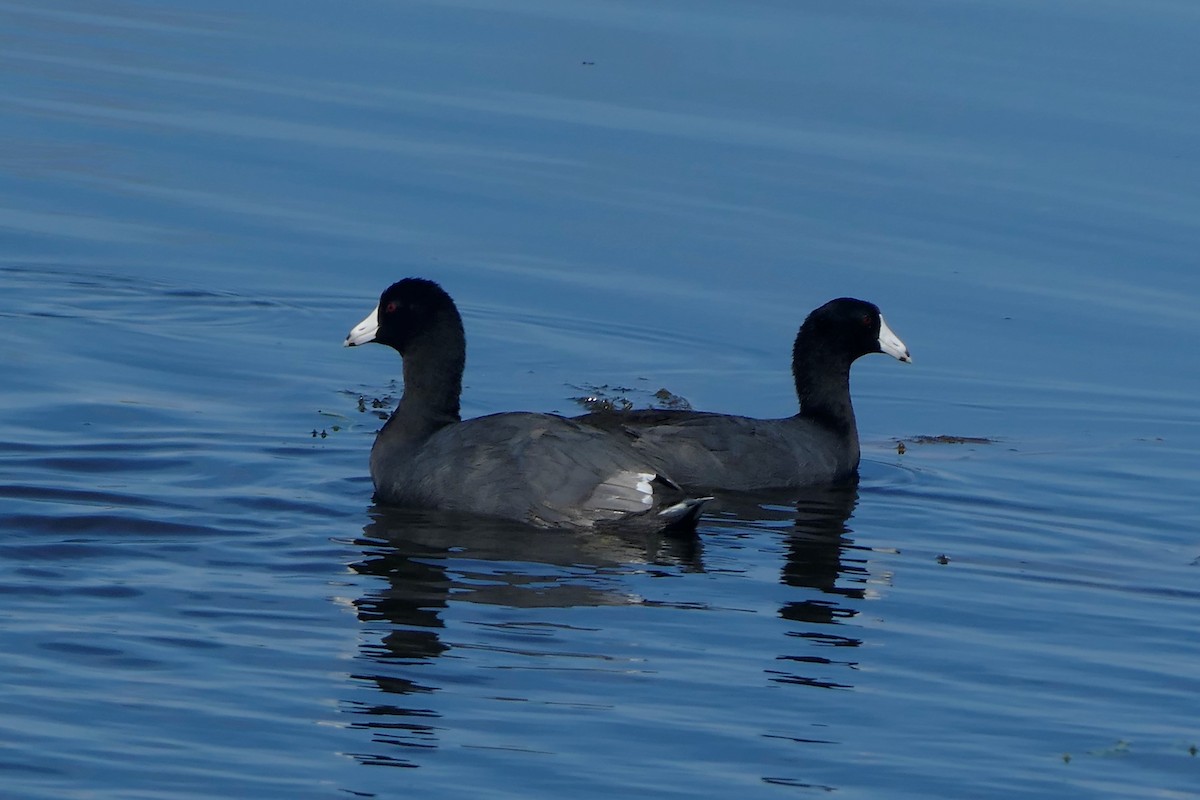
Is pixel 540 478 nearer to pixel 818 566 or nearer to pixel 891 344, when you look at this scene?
pixel 818 566

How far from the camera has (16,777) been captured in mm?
6523

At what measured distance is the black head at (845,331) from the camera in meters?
12.5

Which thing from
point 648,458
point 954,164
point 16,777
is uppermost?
point 954,164

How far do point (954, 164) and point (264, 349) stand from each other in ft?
21.1

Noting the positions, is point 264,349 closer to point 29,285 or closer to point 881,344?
point 29,285

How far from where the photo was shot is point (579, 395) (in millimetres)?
12945

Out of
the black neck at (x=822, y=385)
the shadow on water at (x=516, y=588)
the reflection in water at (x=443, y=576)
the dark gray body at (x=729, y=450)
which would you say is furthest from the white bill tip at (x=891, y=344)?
the reflection in water at (x=443, y=576)

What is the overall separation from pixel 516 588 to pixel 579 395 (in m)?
4.10

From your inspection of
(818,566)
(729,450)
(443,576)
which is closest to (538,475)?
(443,576)

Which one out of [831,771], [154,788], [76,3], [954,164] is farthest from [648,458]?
[76,3]

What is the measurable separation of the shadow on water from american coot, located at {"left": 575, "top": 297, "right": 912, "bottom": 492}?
0.26 meters

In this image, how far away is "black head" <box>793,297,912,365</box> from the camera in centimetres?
1252

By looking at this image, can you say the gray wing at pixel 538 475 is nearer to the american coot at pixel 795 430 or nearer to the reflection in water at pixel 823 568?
the reflection in water at pixel 823 568

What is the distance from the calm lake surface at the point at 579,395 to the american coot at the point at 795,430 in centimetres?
27
